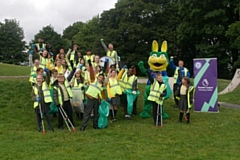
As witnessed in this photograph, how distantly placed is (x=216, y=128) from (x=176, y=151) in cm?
299

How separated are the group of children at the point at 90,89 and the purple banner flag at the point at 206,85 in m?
2.46

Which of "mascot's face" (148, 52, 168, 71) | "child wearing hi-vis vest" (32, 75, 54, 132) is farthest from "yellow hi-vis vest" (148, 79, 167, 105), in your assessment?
"child wearing hi-vis vest" (32, 75, 54, 132)

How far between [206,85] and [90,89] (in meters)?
5.64

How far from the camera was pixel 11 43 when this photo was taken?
5734 cm

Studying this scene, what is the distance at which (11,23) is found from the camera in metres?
60.5

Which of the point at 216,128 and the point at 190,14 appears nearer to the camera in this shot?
the point at 216,128

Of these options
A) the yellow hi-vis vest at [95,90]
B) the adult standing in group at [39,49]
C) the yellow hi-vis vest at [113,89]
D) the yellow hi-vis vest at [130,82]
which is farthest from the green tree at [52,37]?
the yellow hi-vis vest at [95,90]

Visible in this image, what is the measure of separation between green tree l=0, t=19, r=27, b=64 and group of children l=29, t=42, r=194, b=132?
4605cm

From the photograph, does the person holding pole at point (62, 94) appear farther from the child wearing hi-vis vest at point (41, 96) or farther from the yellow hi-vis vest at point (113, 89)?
the yellow hi-vis vest at point (113, 89)

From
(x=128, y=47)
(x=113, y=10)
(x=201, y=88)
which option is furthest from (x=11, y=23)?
(x=201, y=88)

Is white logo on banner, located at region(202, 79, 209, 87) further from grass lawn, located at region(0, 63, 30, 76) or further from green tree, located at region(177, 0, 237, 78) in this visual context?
green tree, located at region(177, 0, 237, 78)

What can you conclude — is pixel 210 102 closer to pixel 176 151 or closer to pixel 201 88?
pixel 201 88

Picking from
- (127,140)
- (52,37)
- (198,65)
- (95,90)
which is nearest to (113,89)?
(95,90)

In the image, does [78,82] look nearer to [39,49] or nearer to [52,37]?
[39,49]
